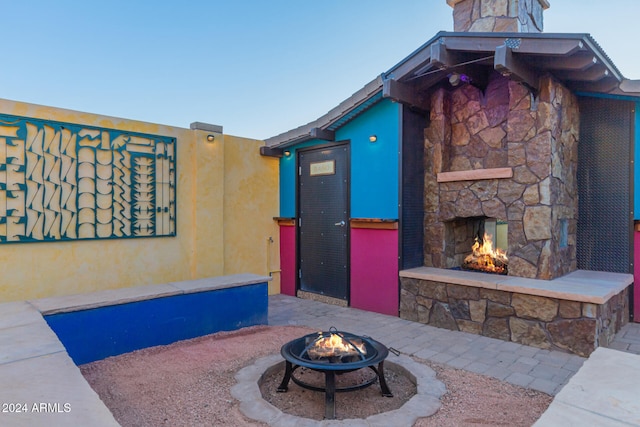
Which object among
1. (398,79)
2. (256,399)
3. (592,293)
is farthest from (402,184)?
(256,399)

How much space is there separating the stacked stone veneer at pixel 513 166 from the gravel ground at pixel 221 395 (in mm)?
1951

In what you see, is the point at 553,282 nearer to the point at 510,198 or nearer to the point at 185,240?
the point at 510,198

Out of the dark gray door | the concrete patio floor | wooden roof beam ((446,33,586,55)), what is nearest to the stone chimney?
wooden roof beam ((446,33,586,55))

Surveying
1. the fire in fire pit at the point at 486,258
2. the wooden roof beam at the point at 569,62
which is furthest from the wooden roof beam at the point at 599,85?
the fire in fire pit at the point at 486,258

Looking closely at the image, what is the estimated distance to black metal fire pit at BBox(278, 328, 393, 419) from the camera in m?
2.39

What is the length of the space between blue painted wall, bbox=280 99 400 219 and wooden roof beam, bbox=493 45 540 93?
1.43 metres

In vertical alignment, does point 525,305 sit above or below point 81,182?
below

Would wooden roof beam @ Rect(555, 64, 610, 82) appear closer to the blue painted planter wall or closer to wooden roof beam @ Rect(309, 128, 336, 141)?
wooden roof beam @ Rect(309, 128, 336, 141)

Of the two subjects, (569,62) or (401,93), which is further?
(401,93)

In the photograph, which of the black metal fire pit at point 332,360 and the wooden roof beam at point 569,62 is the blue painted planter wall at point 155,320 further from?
the wooden roof beam at point 569,62

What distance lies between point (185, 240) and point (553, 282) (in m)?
4.67

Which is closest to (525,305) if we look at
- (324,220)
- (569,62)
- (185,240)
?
(569,62)

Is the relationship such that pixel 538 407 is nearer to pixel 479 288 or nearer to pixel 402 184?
pixel 479 288

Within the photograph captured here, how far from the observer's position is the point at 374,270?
16.8ft
